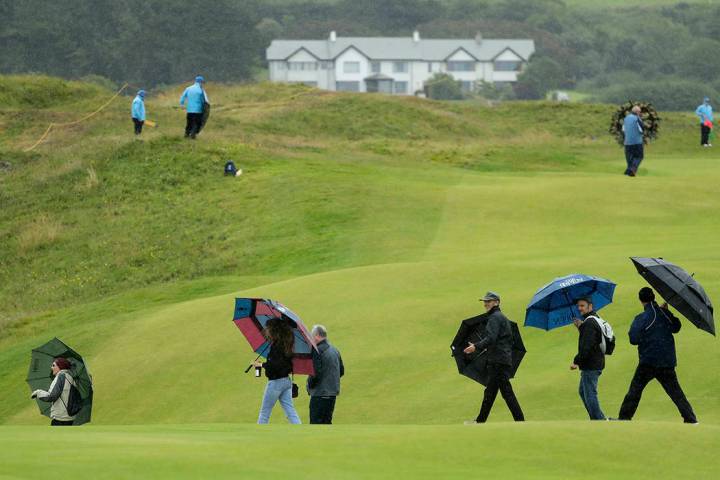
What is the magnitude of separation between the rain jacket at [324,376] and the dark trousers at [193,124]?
31.9 m

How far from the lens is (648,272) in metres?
17.8

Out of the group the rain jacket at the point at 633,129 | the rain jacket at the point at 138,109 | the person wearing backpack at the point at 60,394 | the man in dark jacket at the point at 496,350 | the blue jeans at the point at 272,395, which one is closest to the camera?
the man in dark jacket at the point at 496,350

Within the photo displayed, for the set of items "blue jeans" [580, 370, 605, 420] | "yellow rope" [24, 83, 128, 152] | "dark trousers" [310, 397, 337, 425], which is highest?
"blue jeans" [580, 370, 605, 420]

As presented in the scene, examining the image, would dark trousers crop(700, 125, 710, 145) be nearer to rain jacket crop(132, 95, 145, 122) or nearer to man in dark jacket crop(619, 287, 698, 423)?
rain jacket crop(132, 95, 145, 122)

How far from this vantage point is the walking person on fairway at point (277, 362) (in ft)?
61.7

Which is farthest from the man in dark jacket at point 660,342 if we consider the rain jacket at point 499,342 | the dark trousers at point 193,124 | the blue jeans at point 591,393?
the dark trousers at point 193,124

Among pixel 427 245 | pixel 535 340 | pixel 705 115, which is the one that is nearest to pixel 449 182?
pixel 427 245

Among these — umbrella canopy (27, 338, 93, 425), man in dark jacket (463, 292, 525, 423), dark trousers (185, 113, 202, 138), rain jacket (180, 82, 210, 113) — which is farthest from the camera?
dark trousers (185, 113, 202, 138)

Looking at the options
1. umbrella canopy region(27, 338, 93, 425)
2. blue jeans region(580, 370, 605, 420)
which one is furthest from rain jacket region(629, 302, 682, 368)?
umbrella canopy region(27, 338, 93, 425)

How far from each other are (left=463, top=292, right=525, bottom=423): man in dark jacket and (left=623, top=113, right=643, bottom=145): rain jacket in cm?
2452

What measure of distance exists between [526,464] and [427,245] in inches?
851

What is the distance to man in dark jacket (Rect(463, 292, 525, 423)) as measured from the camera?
727 inches

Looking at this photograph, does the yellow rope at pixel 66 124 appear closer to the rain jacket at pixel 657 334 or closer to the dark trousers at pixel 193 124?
the dark trousers at pixel 193 124

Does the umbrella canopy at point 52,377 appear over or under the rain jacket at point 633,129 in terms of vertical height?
under
